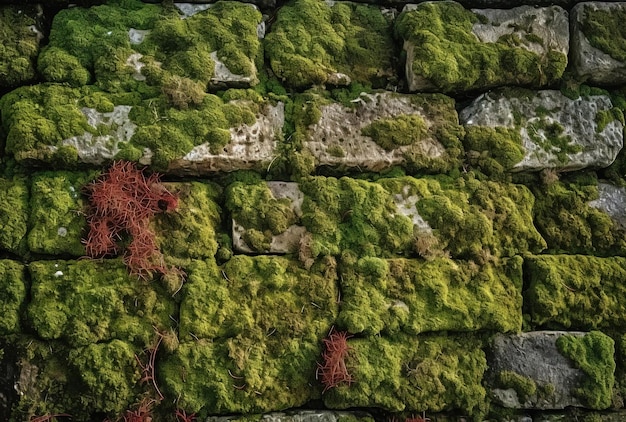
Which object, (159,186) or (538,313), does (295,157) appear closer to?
(159,186)

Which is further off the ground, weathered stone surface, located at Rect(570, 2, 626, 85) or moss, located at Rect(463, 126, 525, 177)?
weathered stone surface, located at Rect(570, 2, 626, 85)

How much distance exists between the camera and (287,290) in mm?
2662

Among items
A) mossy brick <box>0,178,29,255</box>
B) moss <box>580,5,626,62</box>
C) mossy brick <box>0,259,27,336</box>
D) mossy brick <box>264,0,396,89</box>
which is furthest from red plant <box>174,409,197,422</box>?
moss <box>580,5,626,62</box>

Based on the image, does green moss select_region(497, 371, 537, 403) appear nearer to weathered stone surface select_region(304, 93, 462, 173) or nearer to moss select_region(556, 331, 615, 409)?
moss select_region(556, 331, 615, 409)

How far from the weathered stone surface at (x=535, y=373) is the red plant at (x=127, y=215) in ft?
4.94

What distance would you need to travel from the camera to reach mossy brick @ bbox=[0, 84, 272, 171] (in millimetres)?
2576

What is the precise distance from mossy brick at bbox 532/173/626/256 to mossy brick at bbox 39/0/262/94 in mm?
1480

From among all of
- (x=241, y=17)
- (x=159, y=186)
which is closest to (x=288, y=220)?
(x=159, y=186)

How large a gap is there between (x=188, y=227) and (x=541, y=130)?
5.57 feet

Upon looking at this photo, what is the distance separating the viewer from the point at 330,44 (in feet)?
9.50

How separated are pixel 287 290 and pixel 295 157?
0.58m

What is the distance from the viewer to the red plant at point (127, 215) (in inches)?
101

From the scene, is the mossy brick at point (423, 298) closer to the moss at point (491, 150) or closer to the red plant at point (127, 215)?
the moss at point (491, 150)

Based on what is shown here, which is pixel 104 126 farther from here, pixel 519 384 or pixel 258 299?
pixel 519 384
